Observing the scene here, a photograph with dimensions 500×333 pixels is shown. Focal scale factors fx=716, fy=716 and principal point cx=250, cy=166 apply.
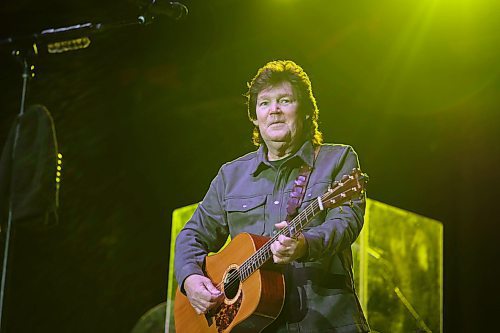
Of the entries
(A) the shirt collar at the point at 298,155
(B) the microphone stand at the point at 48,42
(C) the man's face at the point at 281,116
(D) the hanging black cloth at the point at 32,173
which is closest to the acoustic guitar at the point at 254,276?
(A) the shirt collar at the point at 298,155

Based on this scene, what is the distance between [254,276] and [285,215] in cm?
26

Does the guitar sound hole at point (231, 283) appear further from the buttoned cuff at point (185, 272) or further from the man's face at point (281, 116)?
the man's face at point (281, 116)

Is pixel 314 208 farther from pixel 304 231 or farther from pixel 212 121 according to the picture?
pixel 212 121

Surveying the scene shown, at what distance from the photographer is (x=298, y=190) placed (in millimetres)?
2600

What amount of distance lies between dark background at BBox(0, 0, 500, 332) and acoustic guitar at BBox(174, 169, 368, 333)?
578 mm

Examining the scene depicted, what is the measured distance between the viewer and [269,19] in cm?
342

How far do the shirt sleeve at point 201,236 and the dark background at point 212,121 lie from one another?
0.72 ft

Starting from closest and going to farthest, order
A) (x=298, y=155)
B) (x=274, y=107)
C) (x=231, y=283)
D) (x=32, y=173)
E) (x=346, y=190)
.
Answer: (x=346, y=190) < (x=231, y=283) < (x=298, y=155) < (x=274, y=107) < (x=32, y=173)

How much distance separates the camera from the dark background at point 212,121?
315cm

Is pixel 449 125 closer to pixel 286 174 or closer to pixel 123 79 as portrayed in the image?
pixel 286 174

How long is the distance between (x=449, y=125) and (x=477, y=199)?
0.35 meters

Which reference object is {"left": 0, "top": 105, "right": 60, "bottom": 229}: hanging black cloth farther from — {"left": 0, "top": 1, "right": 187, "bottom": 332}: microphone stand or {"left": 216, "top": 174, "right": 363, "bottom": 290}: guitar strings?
{"left": 216, "top": 174, "right": 363, "bottom": 290}: guitar strings

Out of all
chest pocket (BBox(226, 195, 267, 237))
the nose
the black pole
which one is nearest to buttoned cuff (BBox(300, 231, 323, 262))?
chest pocket (BBox(226, 195, 267, 237))

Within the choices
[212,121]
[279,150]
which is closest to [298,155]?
[279,150]
